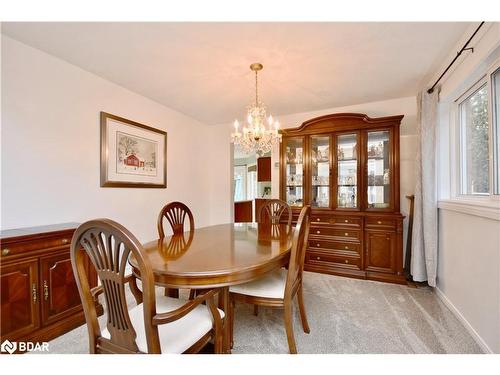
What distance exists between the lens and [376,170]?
2.95 metres

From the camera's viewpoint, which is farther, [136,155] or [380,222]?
[136,155]

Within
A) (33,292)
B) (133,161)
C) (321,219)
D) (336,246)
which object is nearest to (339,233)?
(336,246)

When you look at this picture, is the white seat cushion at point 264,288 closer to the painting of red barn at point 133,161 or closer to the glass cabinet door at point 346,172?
the glass cabinet door at point 346,172

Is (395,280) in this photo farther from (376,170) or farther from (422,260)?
(376,170)

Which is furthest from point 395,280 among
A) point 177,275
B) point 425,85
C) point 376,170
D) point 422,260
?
point 177,275

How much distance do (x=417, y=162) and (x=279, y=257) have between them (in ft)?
6.97

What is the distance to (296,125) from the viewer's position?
3730mm

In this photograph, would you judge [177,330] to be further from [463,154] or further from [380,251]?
[463,154]

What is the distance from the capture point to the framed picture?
251 cm

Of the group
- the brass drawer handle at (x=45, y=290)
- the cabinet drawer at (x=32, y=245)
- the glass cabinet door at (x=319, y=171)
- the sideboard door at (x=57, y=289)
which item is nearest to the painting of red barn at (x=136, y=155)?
the cabinet drawer at (x=32, y=245)

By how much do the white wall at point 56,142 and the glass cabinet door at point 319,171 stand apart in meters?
2.15

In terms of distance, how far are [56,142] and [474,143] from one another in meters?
3.78

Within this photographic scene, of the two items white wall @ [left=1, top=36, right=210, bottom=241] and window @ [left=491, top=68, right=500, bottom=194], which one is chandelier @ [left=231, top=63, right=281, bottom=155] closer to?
white wall @ [left=1, top=36, right=210, bottom=241]
